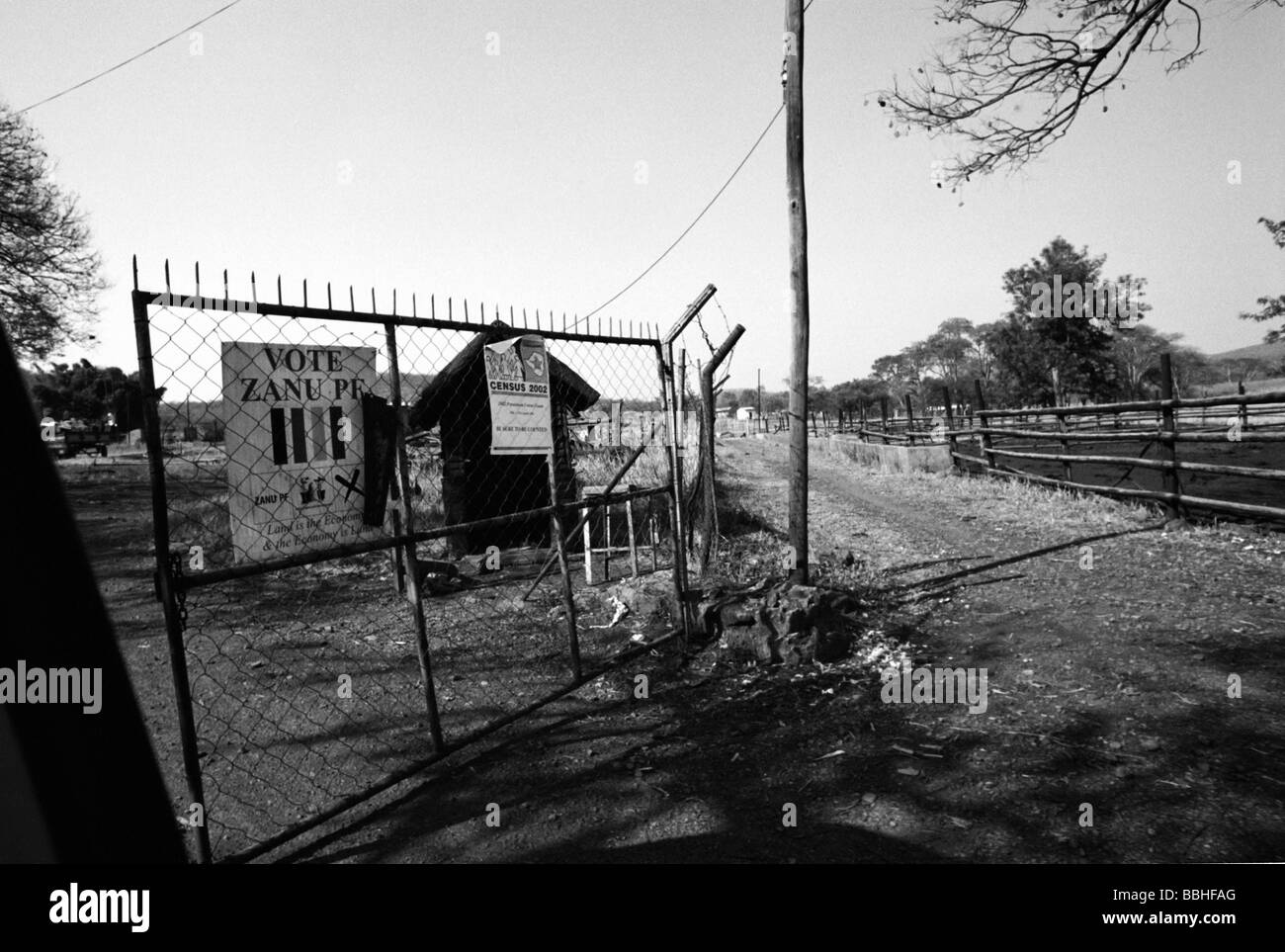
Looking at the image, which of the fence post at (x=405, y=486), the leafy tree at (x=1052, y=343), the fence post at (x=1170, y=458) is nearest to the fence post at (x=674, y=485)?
the fence post at (x=405, y=486)

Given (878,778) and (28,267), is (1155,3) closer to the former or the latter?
(878,778)

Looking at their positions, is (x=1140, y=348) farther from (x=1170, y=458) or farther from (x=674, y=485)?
(x=674, y=485)

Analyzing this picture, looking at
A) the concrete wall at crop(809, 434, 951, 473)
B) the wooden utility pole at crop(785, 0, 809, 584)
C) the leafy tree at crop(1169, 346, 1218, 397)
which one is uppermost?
the leafy tree at crop(1169, 346, 1218, 397)

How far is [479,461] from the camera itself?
12.2m

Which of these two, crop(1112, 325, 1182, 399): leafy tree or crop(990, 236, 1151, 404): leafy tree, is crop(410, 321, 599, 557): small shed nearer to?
crop(990, 236, 1151, 404): leafy tree

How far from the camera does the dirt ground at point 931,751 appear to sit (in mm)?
2918

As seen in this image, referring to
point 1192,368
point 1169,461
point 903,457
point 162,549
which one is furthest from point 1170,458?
point 1192,368

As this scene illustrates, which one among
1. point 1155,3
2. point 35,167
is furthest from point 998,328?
point 35,167

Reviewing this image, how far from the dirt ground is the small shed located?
535 cm

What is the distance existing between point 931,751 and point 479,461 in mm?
9716

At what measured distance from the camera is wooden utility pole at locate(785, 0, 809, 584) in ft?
20.9

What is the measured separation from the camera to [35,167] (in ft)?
58.3

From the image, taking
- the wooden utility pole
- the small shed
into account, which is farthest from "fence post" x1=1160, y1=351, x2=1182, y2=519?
the small shed
